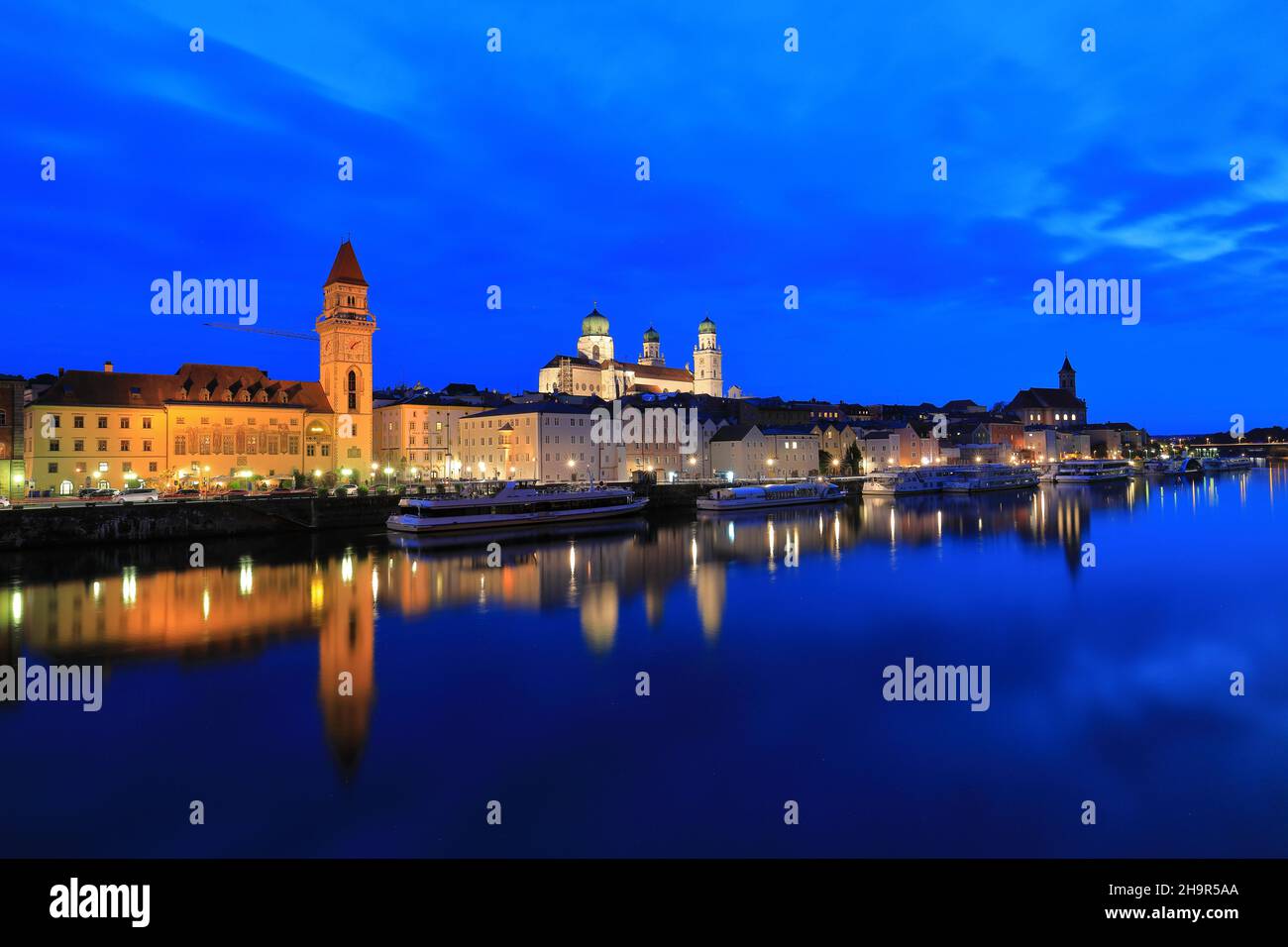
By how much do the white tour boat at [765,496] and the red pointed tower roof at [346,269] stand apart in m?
32.1

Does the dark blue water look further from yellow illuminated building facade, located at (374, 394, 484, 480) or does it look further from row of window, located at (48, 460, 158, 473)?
yellow illuminated building facade, located at (374, 394, 484, 480)

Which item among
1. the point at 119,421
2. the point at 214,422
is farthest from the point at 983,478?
the point at 119,421

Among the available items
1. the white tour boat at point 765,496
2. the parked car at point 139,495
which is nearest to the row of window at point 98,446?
the parked car at point 139,495

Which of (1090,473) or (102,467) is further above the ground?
(102,467)

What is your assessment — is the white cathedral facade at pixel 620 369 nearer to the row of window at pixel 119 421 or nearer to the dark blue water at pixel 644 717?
the row of window at pixel 119 421

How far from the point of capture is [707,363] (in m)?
113

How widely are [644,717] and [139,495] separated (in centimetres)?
3858

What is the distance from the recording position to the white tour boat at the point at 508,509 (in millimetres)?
41041

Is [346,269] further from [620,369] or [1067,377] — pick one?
[1067,377]

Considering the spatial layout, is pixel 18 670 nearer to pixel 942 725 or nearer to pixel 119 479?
pixel 942 725

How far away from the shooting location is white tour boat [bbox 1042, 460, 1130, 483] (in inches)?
3750

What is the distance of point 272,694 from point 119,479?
41321 millimetres

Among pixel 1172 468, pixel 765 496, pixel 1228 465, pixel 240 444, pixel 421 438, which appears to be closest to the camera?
pixel 240 444

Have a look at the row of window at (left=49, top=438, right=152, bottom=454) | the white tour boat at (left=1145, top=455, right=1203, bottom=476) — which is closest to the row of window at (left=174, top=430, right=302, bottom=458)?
the row of window at (left=49, top=438, right=152, bottom=454)
